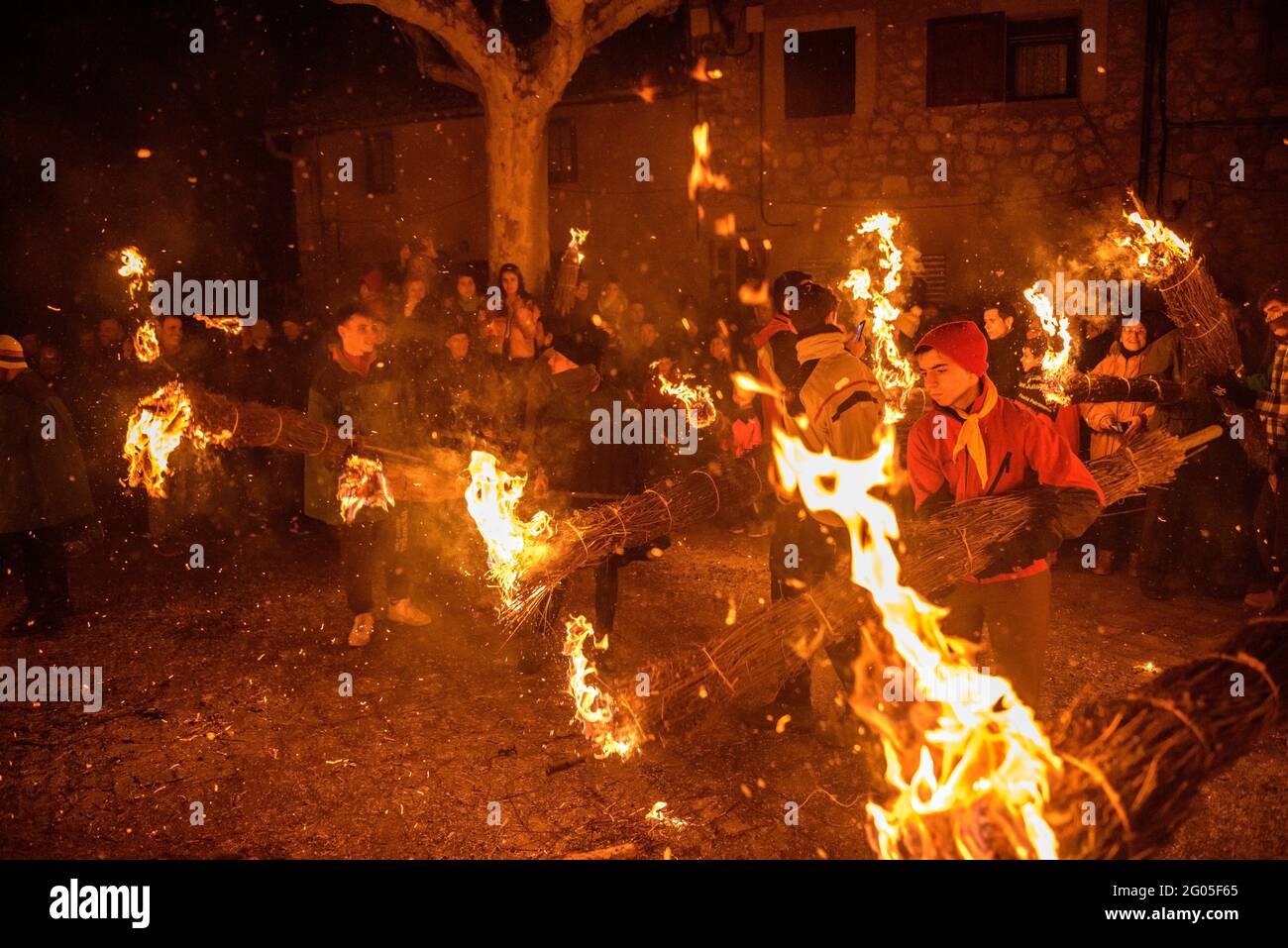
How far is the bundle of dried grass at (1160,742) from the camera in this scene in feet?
9.28

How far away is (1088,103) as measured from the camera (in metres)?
14.5

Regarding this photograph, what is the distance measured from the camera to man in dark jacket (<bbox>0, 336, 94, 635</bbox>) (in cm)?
692

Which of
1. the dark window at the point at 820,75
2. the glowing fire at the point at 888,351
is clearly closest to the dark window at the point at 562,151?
the dark window at the point at 820,75

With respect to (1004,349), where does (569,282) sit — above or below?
above

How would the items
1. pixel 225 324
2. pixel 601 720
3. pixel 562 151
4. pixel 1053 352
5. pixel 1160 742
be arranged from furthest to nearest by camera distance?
pixel 562 151 < pixel 225 324 < pixel 1053 352 < pixel 601 720 < pixel 1160 742

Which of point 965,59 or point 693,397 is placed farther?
point 965,59

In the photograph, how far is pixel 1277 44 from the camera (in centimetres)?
1370

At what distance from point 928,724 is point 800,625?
111cm

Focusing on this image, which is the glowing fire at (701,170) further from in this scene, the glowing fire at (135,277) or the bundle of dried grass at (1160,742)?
the bundle of dried grass at (1160,742)

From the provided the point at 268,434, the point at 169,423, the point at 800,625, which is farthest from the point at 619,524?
the point at 169,423

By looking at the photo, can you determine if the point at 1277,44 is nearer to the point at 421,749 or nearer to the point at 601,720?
the point at 601,720

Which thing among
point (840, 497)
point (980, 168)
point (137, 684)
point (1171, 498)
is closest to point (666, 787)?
point (840, 497)

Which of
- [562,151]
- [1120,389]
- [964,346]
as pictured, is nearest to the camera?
[964,346]

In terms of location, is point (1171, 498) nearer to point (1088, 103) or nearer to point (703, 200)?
point (1088, 103)
